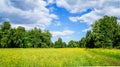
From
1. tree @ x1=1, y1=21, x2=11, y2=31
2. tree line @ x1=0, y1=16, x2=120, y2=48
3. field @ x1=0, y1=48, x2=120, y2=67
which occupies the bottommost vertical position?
field @ x1=0, y1=48, x2=120, y2=67

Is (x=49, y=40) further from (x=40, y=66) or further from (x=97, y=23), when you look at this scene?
(x=40, y=66)

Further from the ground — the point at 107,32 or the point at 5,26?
the point at 5,26

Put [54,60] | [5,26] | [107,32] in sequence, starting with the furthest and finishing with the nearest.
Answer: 1. [5,26]
2. [107,32]
3. [54,60]

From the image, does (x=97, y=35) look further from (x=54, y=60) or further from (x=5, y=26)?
(x=54, y=60)

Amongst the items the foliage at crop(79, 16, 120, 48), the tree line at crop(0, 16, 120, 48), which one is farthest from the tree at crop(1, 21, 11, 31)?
the foliage at crop(79, 16, 120, 48)

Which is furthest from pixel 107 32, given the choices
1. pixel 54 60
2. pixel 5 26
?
pixel 54 60

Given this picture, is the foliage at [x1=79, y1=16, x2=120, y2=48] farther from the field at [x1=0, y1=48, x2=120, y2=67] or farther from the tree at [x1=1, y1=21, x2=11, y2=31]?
the field at [x1=0, y1=48, x2=120, y2=67]

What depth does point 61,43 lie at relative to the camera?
153 meters

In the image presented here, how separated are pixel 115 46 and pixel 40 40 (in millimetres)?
42444

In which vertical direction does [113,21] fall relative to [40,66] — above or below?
above

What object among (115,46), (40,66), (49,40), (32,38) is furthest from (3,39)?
(40,66)

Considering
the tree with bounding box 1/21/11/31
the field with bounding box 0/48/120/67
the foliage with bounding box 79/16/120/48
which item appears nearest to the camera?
Answer: the field with bounding box 0/48/120/67

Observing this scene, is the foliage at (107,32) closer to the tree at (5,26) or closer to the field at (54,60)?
the tree at (5,26)

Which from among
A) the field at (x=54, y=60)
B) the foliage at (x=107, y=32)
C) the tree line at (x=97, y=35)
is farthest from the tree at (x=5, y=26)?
the field at (x=54, y=60)
